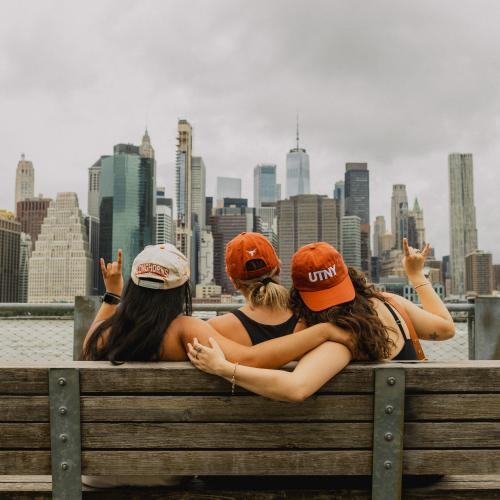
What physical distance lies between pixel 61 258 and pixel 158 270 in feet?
496

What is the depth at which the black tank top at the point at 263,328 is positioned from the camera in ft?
7.86

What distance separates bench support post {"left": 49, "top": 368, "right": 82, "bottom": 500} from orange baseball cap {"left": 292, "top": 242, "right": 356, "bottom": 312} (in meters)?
0.91

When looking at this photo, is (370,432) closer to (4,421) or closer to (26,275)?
(4,421)

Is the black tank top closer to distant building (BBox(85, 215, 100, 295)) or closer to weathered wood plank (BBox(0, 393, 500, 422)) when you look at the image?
weathered wood plank (BBox(0, 393, 500, 422))

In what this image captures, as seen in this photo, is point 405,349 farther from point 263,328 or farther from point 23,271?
point 23,271

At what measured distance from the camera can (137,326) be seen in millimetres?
2268

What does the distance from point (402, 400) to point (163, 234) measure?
171831 mm

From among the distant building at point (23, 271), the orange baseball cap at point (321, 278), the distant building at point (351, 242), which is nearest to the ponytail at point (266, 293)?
the orange baseball cap at point (321, 278)

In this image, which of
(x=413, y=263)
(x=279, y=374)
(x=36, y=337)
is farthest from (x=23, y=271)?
(x=279, y=374)

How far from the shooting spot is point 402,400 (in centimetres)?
199

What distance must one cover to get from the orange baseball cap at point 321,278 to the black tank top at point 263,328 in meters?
0.17

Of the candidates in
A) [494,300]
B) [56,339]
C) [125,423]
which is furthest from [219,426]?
[56,339]

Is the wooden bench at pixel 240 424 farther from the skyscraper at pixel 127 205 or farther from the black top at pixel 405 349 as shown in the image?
the skyscraper at pixel 127 205

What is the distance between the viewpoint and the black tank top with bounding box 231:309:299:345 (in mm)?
2396
